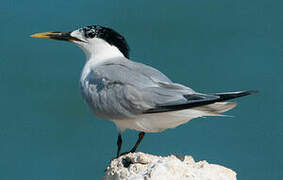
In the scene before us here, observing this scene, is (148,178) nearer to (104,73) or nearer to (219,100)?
(219,100)

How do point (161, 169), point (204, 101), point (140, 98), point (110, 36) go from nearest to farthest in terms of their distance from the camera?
point (161, 169) < point (204, 101) < point (140, 98) < point (110, 36)

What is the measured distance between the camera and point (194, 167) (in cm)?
392

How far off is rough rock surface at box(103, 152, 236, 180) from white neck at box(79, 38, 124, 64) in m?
1.44

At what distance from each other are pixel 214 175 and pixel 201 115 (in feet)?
2.50

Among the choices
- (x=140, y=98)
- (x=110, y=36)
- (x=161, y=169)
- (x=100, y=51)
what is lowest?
(x=161, y=169)

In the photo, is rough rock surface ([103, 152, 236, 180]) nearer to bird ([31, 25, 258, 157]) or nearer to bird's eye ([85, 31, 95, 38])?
bird ([31, 25, 258, 157])

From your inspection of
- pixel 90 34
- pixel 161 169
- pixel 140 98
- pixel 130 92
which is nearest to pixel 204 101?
pixel 140 98

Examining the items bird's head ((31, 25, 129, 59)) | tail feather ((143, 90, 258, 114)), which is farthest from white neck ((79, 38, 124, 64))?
tail feather ((143, 90, 258, 114))

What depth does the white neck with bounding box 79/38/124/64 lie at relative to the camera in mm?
5441

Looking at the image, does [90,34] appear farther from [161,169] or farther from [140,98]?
[161,169]

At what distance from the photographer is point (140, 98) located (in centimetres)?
469

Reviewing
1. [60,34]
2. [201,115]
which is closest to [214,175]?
[201,115]

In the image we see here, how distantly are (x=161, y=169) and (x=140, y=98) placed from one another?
1.17 metres

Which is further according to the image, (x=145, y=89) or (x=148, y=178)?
(x=145, y=89)
